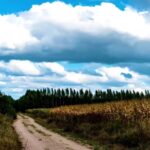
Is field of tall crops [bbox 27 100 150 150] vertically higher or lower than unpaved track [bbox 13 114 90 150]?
higher

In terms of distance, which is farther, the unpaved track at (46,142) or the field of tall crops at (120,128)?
the field of tall crops at (120,128)

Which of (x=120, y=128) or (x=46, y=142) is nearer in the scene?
(x=46, y=142)

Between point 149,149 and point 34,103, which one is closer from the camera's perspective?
point 149,149

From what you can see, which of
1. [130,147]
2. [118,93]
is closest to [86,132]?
[130,147]

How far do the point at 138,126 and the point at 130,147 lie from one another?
3650mm

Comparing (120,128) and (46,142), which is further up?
(120,128)

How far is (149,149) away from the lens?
23125mm

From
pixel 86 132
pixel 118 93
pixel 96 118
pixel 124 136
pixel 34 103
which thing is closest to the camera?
pixel 124 136

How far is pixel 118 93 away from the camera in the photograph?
17212 centimetres

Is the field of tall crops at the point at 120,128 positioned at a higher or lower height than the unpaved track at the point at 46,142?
higher

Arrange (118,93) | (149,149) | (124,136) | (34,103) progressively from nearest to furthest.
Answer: (149,149) → (124,136) → (118,93) → (34,103)

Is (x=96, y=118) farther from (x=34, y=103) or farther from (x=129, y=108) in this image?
(x=34, y=103)

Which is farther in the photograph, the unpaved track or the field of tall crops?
the field of tall crops

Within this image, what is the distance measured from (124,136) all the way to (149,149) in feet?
17.4
